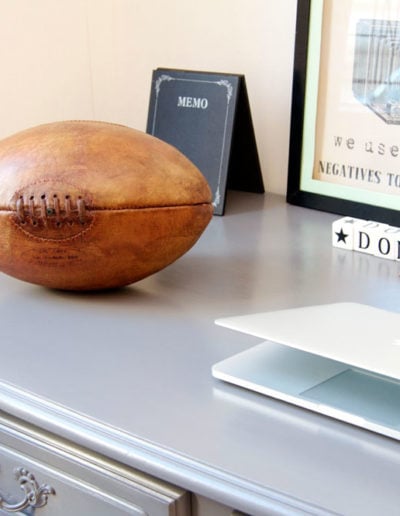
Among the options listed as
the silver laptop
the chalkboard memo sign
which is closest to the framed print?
the chalkboard memo sign

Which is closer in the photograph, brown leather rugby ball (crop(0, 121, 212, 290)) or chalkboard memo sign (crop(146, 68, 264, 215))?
brown leather rugby ball (crop(0, 121, 212, 290))

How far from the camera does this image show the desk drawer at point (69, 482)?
64cm

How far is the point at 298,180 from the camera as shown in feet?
4.01

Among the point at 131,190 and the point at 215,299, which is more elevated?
the point at 131,190

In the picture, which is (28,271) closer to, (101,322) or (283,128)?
(101,322)

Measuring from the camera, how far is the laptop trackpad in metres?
0.63

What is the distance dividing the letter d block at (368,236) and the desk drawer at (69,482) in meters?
0.48

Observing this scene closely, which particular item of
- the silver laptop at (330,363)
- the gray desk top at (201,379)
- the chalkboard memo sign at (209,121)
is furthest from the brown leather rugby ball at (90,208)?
the chalkboard memo sign at (209,121)

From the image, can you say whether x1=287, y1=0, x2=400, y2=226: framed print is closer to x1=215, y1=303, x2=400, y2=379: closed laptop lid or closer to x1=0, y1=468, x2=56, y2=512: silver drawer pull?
x1=215, y1=303, x2=400, y2=379: closed laptop lid

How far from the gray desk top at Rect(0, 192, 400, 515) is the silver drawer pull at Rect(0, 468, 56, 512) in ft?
0.21

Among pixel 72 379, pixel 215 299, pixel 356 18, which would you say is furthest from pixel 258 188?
pixel 72 379

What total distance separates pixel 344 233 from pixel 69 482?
49 cm

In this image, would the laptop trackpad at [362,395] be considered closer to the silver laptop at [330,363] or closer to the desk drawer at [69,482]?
the silver laptop at [330,363]

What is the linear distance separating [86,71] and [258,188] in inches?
15.4
